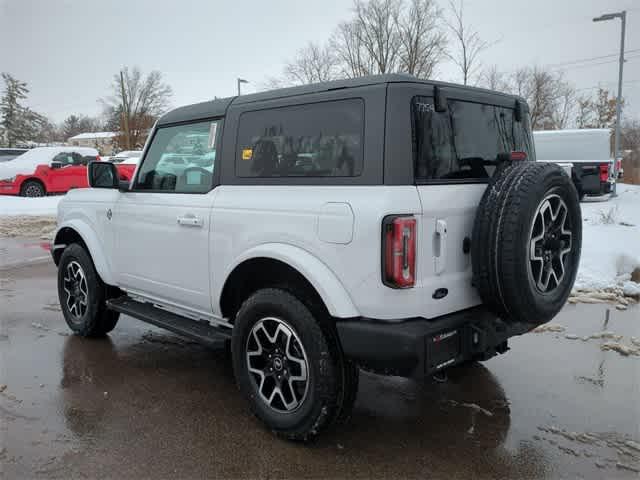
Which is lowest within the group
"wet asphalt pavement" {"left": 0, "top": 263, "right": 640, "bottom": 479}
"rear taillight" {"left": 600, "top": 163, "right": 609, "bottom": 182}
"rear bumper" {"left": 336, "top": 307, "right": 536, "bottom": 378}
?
"wet asphalt pavement" {"left": 0, "top": 263, "right": 640, "bottom": 479}

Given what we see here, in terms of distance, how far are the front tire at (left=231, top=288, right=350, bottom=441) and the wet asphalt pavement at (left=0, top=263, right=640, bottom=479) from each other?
19 centimetres

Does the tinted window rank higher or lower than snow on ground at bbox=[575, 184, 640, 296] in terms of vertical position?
higher

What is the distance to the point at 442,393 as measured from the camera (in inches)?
152

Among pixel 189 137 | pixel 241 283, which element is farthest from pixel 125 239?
pixel 241 283

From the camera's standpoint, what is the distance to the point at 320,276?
2.86 meters

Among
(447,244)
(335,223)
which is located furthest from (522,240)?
(335,223)

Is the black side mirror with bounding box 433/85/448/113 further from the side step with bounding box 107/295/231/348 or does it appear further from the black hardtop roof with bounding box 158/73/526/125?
the side step with bounding box 107/295/231/348

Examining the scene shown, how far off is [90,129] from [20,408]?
333 ft

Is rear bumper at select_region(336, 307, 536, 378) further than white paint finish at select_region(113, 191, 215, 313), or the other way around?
white paint finish at select_region(113, 191, 215, 313)

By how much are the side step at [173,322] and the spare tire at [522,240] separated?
174cm

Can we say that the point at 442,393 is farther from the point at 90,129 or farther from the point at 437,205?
the point at 90,129

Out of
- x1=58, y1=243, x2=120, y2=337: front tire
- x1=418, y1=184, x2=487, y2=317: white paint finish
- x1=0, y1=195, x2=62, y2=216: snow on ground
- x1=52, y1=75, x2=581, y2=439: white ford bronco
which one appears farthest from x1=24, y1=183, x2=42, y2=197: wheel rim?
x1=418, y1=184, x2=487, y2=317: white paint finish

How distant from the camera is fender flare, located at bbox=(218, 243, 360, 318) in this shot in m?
2.81

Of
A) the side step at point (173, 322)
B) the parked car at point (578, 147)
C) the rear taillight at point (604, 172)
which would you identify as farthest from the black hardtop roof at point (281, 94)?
the parked car at point (578, 147)
